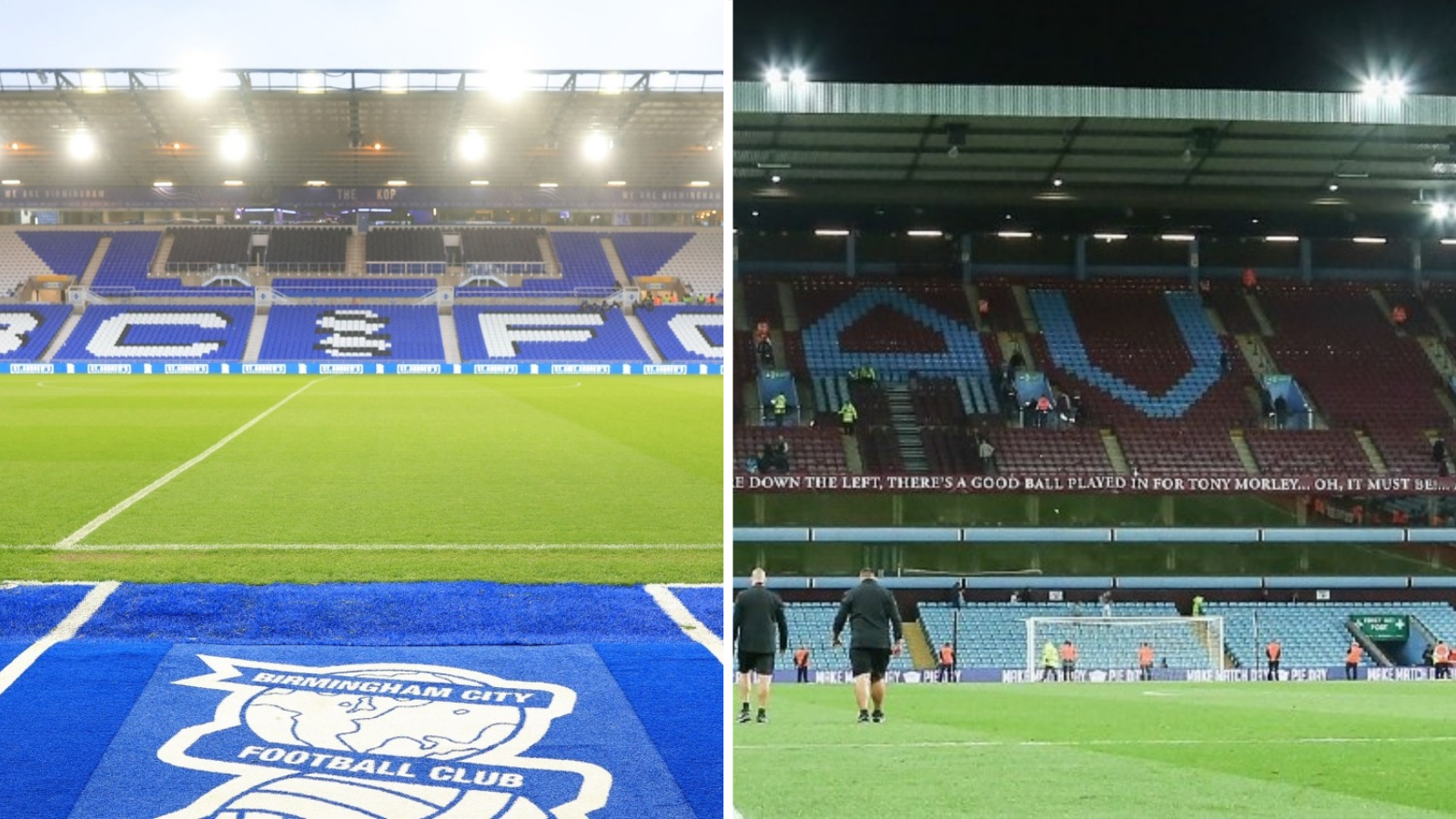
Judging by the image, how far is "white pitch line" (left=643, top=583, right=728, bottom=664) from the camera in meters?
4.82

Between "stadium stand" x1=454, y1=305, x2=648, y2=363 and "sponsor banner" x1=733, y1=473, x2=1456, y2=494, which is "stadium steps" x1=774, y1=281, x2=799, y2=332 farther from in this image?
"stadium stand" x1=454, y1=305, x2=648, y2=363

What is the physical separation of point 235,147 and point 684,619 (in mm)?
34931

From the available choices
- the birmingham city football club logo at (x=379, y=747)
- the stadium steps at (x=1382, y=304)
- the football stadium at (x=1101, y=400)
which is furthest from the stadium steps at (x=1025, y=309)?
the birmingham city football club logo at (x=379, y=747)

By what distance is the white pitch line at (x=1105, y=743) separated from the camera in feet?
18.3

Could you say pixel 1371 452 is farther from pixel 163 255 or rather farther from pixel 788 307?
pixel 163 255

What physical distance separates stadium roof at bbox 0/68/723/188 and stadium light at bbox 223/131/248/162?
0.12m

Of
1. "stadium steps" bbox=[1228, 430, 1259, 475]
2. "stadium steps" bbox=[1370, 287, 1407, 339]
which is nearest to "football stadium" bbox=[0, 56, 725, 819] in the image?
"stadium steps" bbox=[1228, 430, 1259, 475]

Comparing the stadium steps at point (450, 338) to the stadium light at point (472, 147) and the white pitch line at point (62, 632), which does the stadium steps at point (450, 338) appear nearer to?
the stadium light at point (472, 147)

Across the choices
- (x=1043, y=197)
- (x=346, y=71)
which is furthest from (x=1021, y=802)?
(x=346, y=71)

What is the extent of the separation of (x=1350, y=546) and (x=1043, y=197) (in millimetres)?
Answer: 6592

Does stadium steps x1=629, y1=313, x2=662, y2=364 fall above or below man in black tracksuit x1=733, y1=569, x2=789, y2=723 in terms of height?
above

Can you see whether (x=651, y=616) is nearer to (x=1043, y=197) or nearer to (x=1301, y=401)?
(x=1043, y=197)

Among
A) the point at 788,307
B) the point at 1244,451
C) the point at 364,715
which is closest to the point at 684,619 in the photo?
the point at 364,715

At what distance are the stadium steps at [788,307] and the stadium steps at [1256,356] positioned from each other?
753cm
